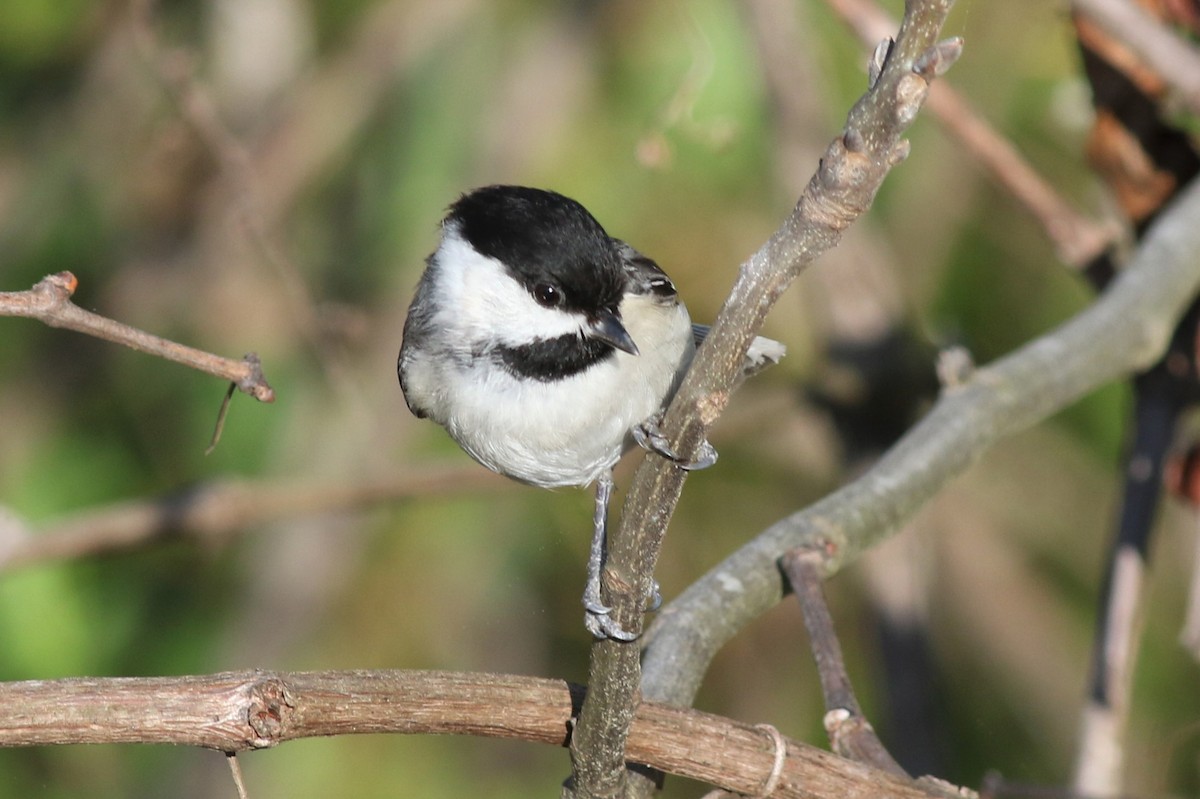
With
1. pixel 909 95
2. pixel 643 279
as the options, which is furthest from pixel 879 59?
pixel 643 279

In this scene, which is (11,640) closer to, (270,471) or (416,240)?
(270,471)

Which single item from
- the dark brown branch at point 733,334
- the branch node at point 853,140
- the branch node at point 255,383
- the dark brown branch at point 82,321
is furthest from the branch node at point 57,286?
the branch node at point 853,140

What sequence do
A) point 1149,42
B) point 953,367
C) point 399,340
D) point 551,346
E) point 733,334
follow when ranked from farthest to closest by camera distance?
point 399,340 → point 1149,42 → point 953,367 → point 551,346 → point 733,334

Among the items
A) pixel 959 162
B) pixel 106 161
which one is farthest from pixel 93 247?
pixel 959 162

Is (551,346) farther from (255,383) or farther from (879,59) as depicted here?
(879,59)

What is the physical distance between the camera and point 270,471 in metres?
3.78

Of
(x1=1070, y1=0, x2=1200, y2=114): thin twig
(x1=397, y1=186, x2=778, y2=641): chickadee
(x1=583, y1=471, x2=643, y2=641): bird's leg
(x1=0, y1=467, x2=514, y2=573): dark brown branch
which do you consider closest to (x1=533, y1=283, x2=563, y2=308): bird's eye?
(x1=397, y1=186, x2=778, y2=641): chickadee

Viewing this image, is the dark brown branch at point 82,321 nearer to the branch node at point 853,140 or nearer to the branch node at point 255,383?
the branch node at point 255,383

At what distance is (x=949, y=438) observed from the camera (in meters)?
2.27

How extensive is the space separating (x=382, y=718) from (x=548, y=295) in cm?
93

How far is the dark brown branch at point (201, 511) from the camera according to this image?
2.90 m

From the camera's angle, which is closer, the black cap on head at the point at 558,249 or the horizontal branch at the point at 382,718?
the horizontal branch at the point at 382,718

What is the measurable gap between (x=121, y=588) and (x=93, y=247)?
1.03 meters

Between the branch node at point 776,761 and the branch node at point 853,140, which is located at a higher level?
the branch node at point 853,140
